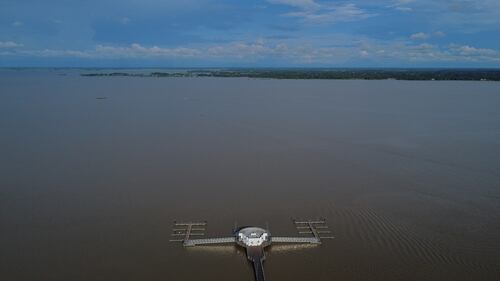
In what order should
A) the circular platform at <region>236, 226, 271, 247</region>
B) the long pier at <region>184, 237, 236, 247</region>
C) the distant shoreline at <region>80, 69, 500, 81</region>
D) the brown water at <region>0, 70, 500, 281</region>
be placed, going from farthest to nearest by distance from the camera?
the distant shoreline at <region>80, 69, 500, 81</region>
the long pier at <region>184, 237, 236, 247</region>
the circular platform at <region>236, 226, 271, 247</region>
the brown water at <region>0, 70, 500, 281</region>

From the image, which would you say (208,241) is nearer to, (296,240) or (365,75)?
(296,240)

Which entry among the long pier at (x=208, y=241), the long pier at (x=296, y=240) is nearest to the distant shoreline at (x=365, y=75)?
the long pier at (x=296, y=240)

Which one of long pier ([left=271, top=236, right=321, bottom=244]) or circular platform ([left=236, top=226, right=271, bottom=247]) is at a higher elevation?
circular platform ([left=236, top=226, right=271, bottom=247])

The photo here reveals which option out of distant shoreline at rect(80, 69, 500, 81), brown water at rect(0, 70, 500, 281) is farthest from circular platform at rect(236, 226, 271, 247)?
distant shoreline at rect(80, 69, 500, 81)

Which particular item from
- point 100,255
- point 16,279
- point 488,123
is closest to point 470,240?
point 100,255

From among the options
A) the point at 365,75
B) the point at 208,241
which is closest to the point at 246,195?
the point at 208,241

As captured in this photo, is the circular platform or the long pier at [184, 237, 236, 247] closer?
the circular platform

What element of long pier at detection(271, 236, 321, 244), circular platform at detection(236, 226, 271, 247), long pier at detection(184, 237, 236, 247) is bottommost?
long pier at detection(184, 237, 236, 247)

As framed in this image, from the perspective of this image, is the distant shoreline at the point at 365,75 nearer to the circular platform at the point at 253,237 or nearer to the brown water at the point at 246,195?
the brown water at the point at 246,195

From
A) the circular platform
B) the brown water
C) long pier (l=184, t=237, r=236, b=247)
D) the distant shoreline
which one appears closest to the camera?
the brown water

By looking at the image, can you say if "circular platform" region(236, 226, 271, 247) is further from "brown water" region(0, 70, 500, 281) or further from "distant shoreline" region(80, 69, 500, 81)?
"distant shoreline" region(80, 69, 500, 81)
